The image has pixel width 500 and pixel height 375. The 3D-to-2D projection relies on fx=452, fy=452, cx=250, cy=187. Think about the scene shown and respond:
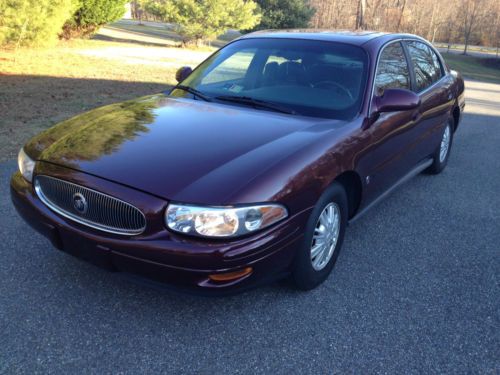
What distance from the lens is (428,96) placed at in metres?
4.40

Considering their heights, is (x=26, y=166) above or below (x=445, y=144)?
above

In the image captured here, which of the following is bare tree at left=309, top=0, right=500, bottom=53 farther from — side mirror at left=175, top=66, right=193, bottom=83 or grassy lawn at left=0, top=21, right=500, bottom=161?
side mirror at left=175, top=66, right=193, bottom=83

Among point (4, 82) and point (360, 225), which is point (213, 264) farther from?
point (4, 82)

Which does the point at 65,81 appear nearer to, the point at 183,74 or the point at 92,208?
the point at 183,74

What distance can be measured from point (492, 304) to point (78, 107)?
23.1ft

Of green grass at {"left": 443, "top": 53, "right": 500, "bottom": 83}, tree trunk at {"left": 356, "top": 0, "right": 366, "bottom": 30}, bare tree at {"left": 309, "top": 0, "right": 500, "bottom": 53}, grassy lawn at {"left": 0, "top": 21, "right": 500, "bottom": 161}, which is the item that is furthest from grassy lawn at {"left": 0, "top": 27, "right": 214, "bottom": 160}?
bare tree at {"left": 309, "top": 0, "right": 500, "bottom": 53}

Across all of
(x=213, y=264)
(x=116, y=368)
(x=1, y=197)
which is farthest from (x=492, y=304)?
(x=1, y=197)

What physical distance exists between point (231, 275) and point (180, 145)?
0.87m

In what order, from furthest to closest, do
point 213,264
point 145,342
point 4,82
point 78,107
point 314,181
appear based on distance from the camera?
point 4,82
point 78,107
point 314,181
point 145,342
point 213,264

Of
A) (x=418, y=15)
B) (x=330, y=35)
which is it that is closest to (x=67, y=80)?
(x=330, y=35)

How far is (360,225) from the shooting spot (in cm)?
407

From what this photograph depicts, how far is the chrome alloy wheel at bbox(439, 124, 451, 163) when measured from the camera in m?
5.42

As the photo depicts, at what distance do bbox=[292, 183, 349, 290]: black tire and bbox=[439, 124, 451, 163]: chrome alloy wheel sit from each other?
2.83 m

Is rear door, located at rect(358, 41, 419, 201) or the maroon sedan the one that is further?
rear door, located at rect(358, 41, 419, 201)
